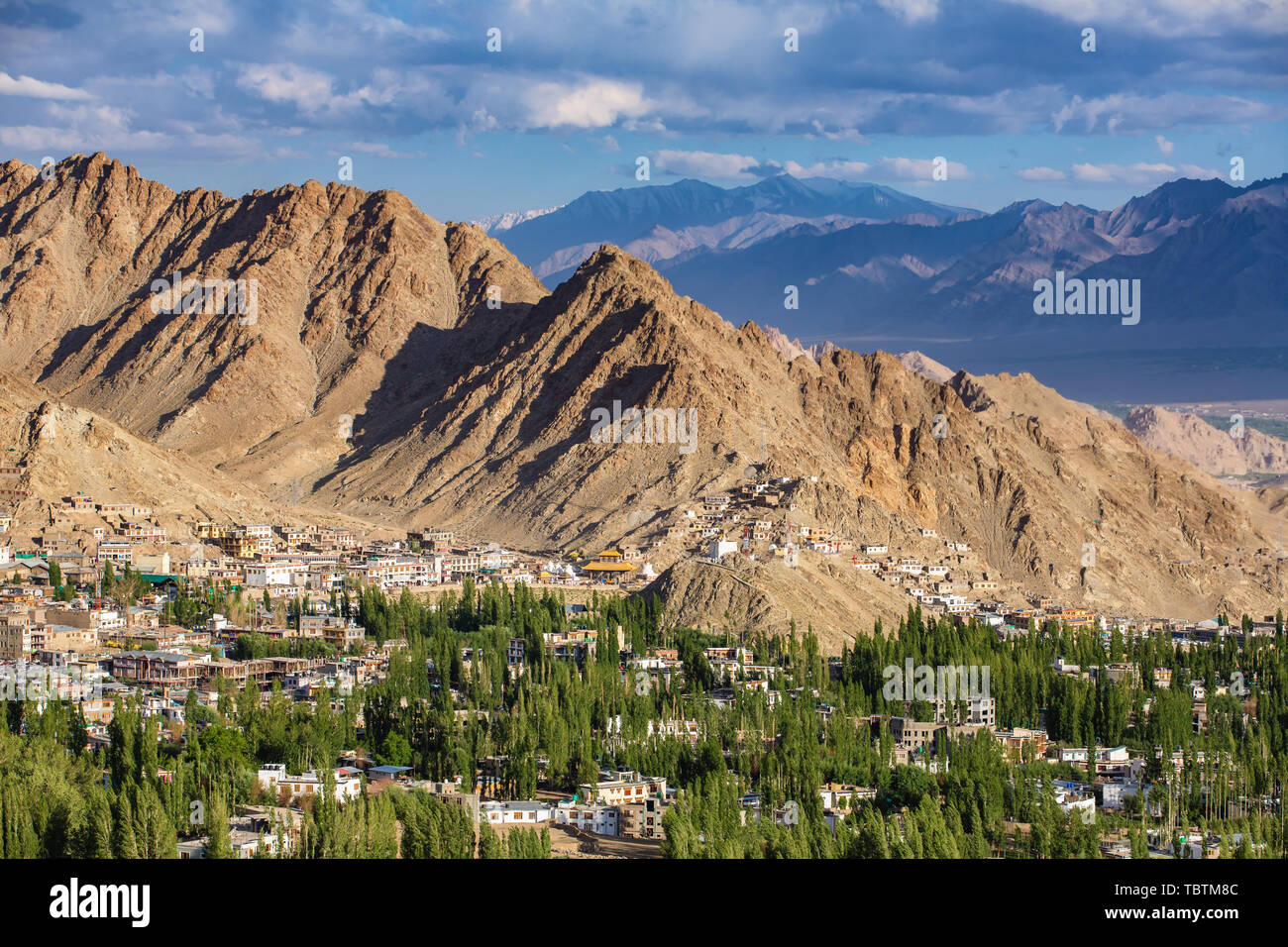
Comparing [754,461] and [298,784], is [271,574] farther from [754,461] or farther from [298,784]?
[298,784]

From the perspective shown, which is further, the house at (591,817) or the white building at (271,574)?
the white building at (271,574)

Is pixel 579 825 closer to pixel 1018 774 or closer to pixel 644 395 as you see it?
pixel 1018 774

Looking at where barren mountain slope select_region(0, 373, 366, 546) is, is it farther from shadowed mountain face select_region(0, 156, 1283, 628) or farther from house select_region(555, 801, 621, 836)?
house select_region(555, 801, 621, 836)

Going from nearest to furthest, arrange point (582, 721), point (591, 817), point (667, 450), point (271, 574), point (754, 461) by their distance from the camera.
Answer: point (591, 817), point (582, 721), point (271, 574), point (754, 461), point (667, 450)

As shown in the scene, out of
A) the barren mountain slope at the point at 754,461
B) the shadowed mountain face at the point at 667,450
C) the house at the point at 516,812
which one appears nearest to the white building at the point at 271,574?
the shadowed mountain face at the point at 667,450

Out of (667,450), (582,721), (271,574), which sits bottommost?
(582,721)

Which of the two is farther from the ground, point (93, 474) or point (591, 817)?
point (93, 474)

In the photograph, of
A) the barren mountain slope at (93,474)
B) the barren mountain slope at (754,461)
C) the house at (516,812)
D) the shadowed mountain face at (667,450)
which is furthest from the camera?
the shadowed mountain face at (667,450)

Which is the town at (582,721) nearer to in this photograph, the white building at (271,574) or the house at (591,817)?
the house at (591,817)

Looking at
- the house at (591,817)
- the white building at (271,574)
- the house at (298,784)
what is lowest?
the house at (591,817)

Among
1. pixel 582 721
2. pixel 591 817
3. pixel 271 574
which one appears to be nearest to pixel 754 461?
pixel 271 574

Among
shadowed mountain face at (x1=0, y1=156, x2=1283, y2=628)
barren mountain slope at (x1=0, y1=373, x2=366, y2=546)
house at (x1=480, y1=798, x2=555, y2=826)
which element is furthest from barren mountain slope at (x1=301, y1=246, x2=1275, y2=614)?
house at (x1=480, y1=798, x2=555, y2=826)
